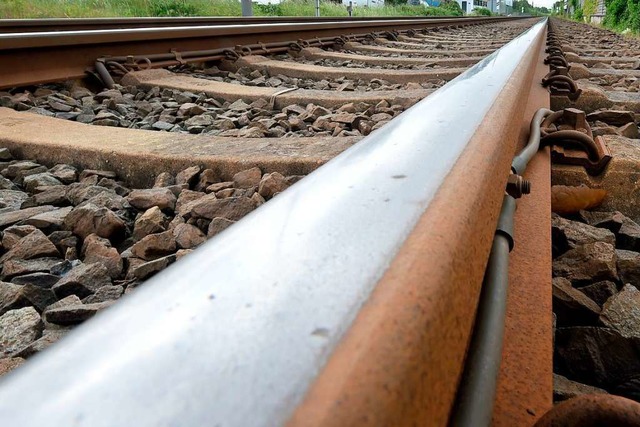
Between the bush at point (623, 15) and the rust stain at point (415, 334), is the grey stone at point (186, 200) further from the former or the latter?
the bush at point (623, 15)

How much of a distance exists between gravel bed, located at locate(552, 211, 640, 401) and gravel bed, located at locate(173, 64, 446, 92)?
1.99 metres

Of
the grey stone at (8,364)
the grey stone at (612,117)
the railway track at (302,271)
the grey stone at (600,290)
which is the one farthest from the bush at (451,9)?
the grey stone at (8,364)

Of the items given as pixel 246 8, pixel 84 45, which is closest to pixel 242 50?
pixel 84 45

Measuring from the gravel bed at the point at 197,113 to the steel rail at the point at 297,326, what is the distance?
1.66m

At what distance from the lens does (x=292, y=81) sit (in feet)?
11.8

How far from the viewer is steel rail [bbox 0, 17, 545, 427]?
286 millimetres

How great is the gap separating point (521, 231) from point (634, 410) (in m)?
0.54

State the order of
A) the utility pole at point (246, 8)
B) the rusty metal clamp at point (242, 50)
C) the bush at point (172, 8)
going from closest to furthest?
the rusty metal clamp at point (242, 50) → the utility pole at point (246, 8) → the bush at point (172, 8)

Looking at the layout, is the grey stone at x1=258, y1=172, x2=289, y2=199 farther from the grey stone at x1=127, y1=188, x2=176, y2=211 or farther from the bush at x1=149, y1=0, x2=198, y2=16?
the bush at x1=149, y1=0, x2=198, y2=16

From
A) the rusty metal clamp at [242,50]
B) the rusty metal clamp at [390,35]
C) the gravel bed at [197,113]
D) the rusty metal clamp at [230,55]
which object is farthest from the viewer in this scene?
the rusty metal clamp at [390,35]

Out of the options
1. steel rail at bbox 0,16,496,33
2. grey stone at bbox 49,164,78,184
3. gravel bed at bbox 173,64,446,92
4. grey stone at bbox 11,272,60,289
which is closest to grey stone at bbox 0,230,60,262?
grey stone at bbox 11,272,60,289

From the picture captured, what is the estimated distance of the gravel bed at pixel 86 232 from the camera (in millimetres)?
999

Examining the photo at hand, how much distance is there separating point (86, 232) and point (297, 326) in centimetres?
113

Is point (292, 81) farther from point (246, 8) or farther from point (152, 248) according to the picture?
point (246, 8)
